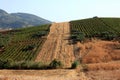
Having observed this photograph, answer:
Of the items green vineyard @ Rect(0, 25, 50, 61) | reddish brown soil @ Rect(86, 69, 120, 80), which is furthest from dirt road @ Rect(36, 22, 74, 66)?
reddish brown soil @ Rect(86, 69, 120, 80)

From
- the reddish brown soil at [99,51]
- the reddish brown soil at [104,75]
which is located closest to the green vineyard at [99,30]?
the reddish brown soil at [99,51]

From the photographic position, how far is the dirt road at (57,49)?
5266 cm

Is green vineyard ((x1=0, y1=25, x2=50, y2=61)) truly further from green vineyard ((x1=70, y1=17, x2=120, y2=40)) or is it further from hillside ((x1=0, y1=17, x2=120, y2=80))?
green vineyard ((x1=70, y1=17, x2=120, y2=40))

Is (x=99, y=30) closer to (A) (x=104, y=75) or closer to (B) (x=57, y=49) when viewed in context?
(B) (x=57, y=49)

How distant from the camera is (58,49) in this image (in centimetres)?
6009

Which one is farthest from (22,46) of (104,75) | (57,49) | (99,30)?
Answer: (104,75)

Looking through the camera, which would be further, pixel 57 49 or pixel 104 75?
pixel 57 49

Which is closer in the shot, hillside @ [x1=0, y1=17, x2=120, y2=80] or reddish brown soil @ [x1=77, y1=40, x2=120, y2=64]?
hillside @ [x1=0, y1=17, x2=120, y2=80]

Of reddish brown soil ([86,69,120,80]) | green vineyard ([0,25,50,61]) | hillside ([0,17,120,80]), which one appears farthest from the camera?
green vineyard ([0,25,50,61])

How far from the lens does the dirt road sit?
173 feet

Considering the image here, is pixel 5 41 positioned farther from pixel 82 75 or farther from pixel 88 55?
pixel 82 75

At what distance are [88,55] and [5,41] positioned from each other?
28.0m

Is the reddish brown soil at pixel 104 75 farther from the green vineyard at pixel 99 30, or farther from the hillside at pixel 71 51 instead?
the green vineyard at pixel 99 30

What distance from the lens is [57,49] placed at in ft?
198
